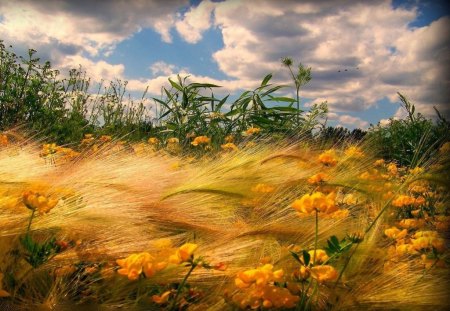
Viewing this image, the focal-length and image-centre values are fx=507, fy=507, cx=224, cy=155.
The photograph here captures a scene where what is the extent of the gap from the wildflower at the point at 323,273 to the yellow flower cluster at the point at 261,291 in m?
0.06

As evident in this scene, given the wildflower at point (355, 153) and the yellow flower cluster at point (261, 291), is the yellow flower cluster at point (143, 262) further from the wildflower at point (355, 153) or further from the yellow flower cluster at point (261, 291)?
the wildflower at point (355, 153)

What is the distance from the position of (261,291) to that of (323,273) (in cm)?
11

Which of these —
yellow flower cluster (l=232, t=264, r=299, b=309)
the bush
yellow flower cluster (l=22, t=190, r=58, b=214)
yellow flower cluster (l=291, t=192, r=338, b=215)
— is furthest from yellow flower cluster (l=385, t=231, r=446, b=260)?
the bush

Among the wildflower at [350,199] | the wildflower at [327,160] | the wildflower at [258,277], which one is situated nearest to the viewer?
the wildflower at [258,277]

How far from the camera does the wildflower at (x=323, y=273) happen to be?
0.88 m

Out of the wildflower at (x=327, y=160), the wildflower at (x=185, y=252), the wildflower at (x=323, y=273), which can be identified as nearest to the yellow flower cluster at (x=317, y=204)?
the wildflower at (x=323, y=273)

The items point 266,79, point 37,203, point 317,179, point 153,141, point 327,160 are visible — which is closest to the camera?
point 37,203

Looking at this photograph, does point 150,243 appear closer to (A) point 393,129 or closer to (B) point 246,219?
(B) point 246,219

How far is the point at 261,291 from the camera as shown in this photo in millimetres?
879

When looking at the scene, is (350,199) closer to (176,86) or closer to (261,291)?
(261,291)

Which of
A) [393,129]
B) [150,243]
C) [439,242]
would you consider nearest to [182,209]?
[150,243]

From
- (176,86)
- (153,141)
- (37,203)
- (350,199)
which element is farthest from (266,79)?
(37,203)

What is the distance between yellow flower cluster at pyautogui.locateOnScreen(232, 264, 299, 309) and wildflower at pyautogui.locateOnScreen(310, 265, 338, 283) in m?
0.06

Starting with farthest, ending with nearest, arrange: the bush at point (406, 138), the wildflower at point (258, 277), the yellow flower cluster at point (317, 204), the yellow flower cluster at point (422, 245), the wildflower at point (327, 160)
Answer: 1. the bush at point (406, 138)
2. the wildflower at point (327, 160)
3. the yellow flower cluster at point (422, 245)
4. the yellow flower cluster at point (317, 204)
5. the wildflower at point (258, 277)
